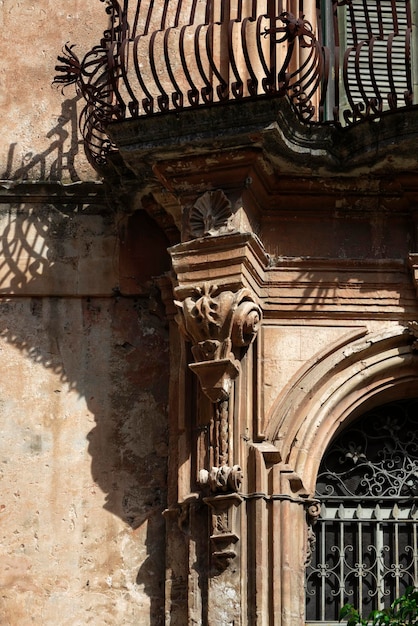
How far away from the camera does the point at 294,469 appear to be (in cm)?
930

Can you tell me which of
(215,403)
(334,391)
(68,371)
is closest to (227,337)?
(215,403)

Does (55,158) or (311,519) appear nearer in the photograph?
(311,519)

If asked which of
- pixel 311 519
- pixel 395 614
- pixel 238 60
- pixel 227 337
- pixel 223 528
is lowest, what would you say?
pixel 395 614

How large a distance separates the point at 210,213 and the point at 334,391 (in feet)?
3.88

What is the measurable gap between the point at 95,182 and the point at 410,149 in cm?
194

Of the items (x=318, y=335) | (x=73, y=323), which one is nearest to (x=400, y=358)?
(x=318, y=335)

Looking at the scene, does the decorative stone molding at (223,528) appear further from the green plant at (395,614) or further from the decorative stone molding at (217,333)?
the green plant at (395,614)

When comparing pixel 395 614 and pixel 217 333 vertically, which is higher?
pixel 217 333

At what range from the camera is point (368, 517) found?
9.62 meters

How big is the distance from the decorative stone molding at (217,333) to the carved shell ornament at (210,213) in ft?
1.24

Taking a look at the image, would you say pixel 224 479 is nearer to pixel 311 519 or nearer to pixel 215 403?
pixel 215 403

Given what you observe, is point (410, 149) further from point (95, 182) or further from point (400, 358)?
point (95, 182)

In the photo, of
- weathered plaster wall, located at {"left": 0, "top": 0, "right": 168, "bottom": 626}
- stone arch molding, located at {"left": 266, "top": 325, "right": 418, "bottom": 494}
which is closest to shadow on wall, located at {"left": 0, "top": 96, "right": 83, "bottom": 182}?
weathered plaster wall, located at {"left": 0, "top": 0, "right": 168, "bottom": 626}

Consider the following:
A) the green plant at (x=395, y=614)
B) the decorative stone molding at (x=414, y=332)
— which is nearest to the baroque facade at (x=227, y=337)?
the decorative stone molding at (x=414, y=332)
